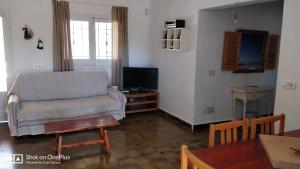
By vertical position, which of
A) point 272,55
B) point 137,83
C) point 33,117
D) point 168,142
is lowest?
point 168,142

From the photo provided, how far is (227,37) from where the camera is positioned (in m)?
4.43

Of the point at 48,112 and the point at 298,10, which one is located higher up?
the point at 298,10

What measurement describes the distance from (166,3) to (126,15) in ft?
2.96

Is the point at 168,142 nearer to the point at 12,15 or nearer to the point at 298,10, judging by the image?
the point at 298,10

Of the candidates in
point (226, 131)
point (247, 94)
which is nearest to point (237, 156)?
point (226, 131)

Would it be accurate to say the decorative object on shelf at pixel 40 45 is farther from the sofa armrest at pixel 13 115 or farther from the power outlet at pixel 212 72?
the power outlet at pixel 212 72

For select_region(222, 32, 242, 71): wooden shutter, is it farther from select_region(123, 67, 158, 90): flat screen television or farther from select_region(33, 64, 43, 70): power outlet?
select_region(33, 64, 43, 70): power outlet

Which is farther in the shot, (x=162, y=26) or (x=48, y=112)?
(x=162, y=26)

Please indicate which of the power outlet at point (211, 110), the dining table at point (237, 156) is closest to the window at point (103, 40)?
the power outlet at point (211, 110)

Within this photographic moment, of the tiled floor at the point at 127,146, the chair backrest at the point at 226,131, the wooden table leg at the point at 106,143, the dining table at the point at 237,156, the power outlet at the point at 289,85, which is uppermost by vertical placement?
the power outlet at the point at 289,85

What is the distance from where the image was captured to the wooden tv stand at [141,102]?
521 centimetres

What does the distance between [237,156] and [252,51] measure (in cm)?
360

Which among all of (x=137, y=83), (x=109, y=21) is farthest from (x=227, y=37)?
(x=109, y=21)

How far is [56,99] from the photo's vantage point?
456 cm
